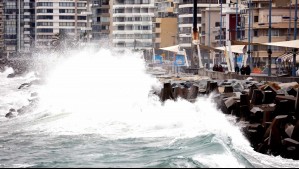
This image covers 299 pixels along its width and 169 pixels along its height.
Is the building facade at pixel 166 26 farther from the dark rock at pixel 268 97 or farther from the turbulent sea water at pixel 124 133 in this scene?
the dark rock at pixel 268 97

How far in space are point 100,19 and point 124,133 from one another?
142188 millimetres

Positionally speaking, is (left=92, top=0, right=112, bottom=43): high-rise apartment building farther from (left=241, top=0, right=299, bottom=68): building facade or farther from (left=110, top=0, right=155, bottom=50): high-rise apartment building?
(left=241, top=0, right=299, bottom=68): building facade

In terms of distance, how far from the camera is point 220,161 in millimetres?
21578

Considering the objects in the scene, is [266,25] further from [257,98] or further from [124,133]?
[257,98]

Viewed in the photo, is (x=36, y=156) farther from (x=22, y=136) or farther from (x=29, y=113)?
(x=29, y=113)

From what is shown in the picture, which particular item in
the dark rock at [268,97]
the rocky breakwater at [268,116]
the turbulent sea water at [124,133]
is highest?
the dark rock at [268,97]

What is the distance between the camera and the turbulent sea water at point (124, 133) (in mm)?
22781

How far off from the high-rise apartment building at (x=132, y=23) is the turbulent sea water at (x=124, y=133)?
10537 cm

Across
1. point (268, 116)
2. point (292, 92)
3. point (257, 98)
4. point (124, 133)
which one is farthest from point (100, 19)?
point (268, 116)

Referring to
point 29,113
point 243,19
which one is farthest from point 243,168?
point 243,19

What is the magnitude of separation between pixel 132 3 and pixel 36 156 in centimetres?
13561

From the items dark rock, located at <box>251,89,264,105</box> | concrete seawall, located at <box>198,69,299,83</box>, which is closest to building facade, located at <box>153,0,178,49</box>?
concrete seawall, located at <box>198,69,299,83</box>

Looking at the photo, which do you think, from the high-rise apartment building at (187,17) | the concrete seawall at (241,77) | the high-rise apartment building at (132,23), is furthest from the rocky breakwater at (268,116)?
the high-rise apartment building at (132,23)

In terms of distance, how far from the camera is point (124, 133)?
30.2 meters
